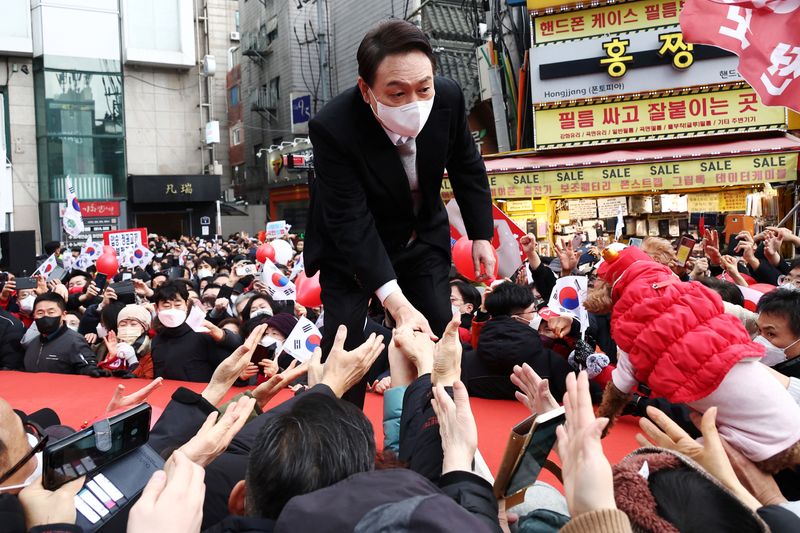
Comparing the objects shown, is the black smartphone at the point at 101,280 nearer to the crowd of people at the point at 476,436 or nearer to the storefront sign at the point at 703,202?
the crowd of people at the point at 476,436

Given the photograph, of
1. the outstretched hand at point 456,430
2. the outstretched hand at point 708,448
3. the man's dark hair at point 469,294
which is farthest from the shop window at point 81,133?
the outstretched hand at point 708,448

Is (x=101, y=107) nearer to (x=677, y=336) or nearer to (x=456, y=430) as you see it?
(x=677, y=336)

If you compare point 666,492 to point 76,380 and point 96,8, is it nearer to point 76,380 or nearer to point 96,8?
point 76,380

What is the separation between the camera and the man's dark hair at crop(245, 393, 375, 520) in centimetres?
163

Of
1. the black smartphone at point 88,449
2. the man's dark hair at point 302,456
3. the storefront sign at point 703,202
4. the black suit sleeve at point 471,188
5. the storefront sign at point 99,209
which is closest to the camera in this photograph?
the man's dark hair at point 302,456

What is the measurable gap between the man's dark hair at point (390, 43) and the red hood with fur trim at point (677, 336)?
1191 mm

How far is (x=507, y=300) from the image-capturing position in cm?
481

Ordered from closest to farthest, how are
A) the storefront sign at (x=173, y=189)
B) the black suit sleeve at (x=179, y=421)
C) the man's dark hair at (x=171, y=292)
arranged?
the black suit sleeve at (x=179, y=421), the man's dark hair at (x=171, y=292), the storefront sign at (x=173, y=189)

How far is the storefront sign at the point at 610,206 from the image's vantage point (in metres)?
15.9

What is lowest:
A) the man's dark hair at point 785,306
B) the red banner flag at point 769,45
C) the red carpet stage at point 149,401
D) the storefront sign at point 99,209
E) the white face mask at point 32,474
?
the red carpet stage at point 149,401

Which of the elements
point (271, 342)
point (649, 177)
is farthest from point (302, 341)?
point (649, 177)

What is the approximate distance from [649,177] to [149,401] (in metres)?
12.7

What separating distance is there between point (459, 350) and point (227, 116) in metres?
37.8

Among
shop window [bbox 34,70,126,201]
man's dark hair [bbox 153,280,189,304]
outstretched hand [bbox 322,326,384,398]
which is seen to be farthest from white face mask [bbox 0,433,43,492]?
shop window [bbox 34,70,126,201]
